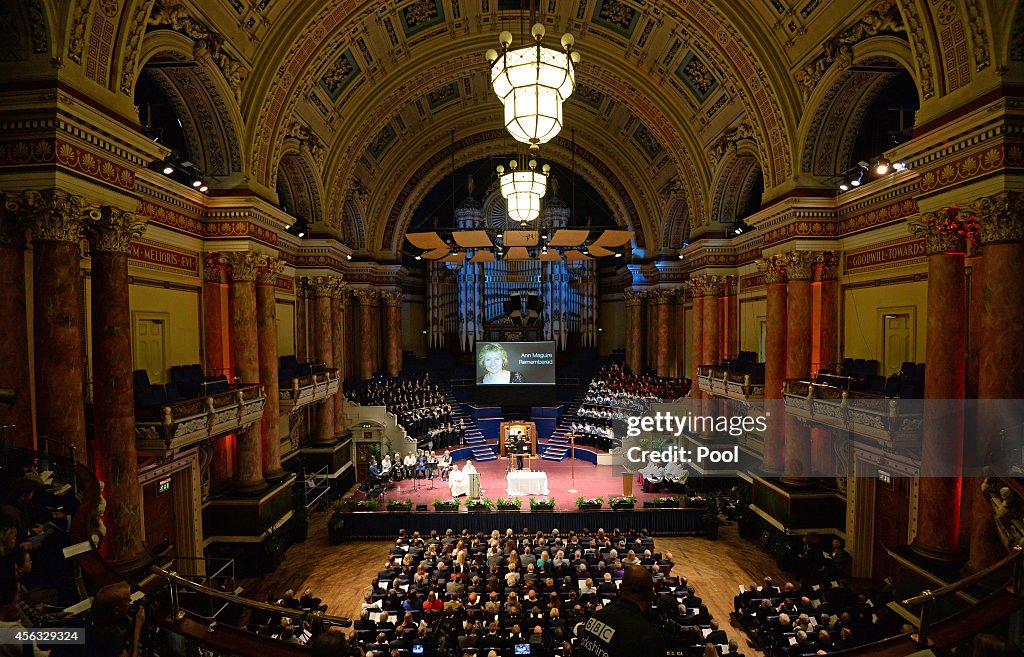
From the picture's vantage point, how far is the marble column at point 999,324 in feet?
22.6

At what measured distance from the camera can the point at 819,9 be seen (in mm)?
10578

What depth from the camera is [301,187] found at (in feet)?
53.4

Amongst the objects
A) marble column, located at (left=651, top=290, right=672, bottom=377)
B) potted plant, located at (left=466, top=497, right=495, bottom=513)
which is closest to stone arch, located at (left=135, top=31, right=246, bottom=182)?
potted plant, located at (left=466, top=497, right=495, bottom=513)

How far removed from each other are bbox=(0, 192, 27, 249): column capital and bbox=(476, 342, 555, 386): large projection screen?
18.5 meters

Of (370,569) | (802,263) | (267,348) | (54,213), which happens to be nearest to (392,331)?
(267,348)

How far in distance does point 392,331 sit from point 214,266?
490 inches

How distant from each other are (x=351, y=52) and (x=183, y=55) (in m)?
6.28

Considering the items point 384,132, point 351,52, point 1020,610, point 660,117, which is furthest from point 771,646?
point 384,132

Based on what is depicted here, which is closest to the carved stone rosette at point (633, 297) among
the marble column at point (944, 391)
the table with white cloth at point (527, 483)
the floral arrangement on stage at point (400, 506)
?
the table with white cloth at point (527, 483)

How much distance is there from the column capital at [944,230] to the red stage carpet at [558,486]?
33.4ft

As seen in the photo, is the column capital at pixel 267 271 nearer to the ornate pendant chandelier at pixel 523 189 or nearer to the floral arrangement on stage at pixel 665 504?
the ornate pendant chandelier at pixel 523 189

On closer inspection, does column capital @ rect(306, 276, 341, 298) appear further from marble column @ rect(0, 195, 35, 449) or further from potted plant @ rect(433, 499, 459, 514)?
marble column @ rect(0, 195, 35, 449)

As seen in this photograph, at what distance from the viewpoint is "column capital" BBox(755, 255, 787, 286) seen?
1273 centimetres

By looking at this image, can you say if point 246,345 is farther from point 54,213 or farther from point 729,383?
point 729,383
